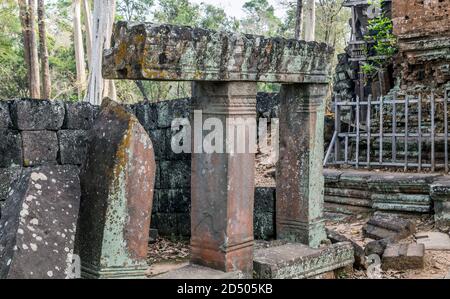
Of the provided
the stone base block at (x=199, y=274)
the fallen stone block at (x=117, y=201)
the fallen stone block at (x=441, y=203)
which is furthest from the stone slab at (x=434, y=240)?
the fallen stone block at (x=117, y=201)

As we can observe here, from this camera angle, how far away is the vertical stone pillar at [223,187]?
4.13 m

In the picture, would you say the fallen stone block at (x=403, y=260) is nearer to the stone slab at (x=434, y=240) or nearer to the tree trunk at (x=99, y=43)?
the stone slab at (x=434, y=240)

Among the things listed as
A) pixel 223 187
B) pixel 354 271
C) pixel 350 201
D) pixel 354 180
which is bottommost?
pixel 354 271

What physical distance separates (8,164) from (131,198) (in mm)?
2492

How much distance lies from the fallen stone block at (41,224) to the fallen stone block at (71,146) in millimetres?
2430

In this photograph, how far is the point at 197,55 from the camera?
3.82 metres

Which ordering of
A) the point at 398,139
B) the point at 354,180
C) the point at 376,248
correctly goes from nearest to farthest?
the point at 376,248, the point at 354,180, the point at 398,139

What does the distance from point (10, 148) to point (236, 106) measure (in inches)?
107

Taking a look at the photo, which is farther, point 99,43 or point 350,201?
point 99,43

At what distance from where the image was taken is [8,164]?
5574 millimetres

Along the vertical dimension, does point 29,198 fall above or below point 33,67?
below

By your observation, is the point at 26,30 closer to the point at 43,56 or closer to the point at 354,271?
the point at 43,56

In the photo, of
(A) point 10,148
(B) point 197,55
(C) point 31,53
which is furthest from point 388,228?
(C) point 31,53
